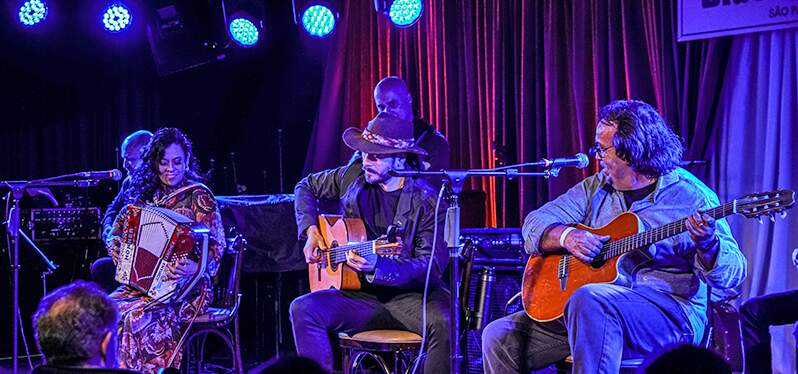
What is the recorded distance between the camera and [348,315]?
5.00 meters

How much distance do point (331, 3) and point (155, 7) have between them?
1.67m

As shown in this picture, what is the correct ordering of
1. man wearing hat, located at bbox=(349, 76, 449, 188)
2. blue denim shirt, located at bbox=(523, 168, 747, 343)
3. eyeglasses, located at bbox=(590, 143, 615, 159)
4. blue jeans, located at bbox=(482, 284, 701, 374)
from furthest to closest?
man wearing hat, located at bbox=(349, 76, 449, 188)
eyeglasses, located at bbox=(590, 143, 615, 159)
blue denim shirt, located at bbox=(523, 168, 747, 343)
blue jeans, located at bbox=(482, 284, 701, 374)

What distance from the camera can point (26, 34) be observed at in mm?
8484

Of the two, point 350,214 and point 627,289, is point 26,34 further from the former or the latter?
point 627,289

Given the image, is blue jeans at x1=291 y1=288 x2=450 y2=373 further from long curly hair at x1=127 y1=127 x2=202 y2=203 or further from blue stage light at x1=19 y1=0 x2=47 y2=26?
blue stage light at x1=19 y1=0 x2=47 y2=26

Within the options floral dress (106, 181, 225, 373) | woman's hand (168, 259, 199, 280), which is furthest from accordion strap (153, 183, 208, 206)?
woman's hand (168, 259, 199, 280)

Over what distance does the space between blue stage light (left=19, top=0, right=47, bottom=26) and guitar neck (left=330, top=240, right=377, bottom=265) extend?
165 inches

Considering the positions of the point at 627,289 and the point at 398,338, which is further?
the point at 398,338

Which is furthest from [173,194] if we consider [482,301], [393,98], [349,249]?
[482,301]

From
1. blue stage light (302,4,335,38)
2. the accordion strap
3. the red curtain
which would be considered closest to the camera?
the accordion strap

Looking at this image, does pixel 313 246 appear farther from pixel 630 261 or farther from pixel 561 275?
pixel 630 261

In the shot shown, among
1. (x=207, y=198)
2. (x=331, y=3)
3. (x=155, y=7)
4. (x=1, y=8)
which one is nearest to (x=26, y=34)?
(x=1, y=8)

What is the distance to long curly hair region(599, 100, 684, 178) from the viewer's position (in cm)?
423

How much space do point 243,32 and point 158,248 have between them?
3.15 meters
